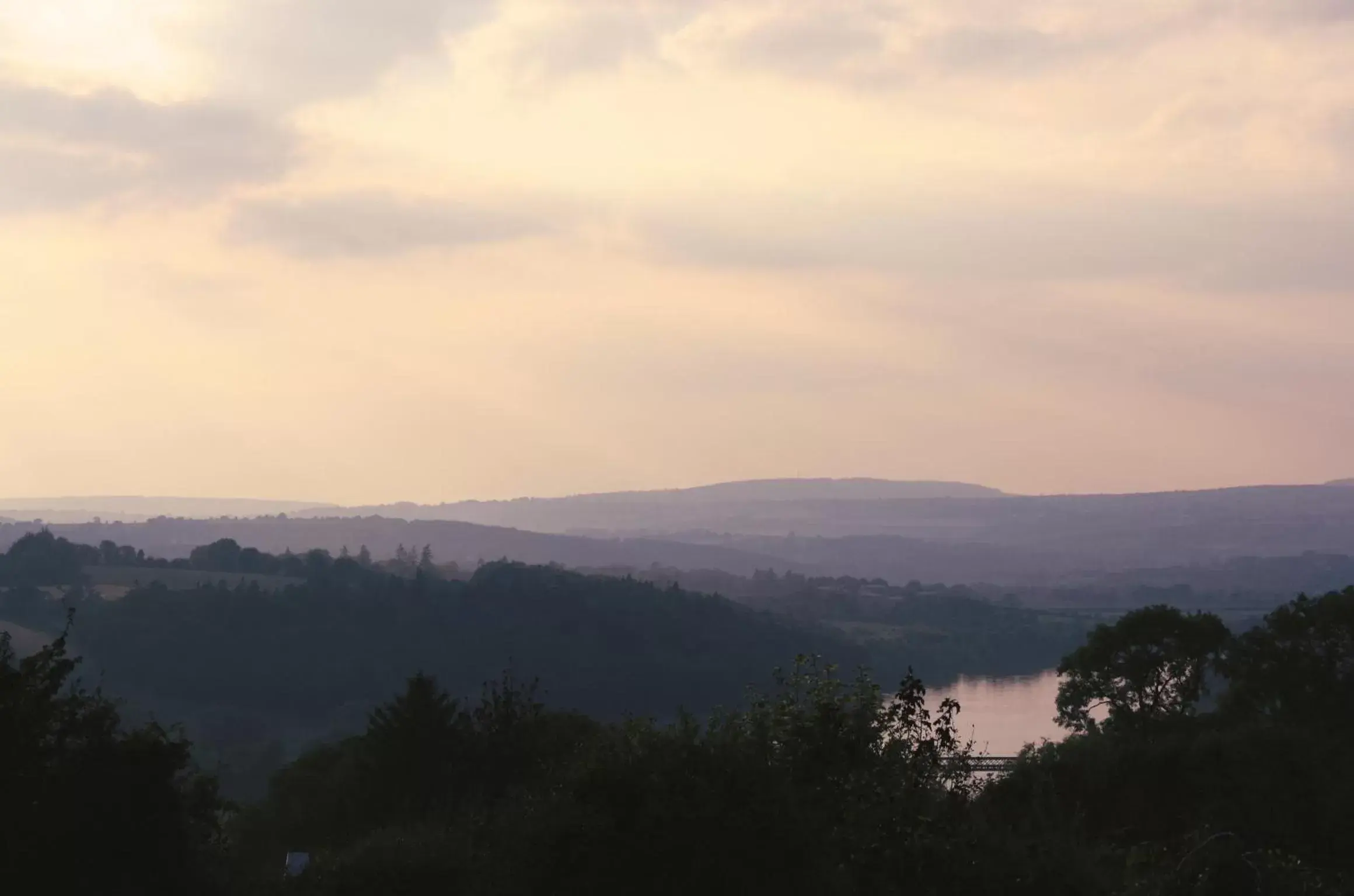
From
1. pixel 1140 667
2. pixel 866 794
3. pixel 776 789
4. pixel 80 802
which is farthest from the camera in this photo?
pixel 1140 667

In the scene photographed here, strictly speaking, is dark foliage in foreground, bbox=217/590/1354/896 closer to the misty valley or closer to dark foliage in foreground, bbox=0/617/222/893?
the misty valley

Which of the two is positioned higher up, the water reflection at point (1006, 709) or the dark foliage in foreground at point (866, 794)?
the dark foliage in foreground at point (866, 794)

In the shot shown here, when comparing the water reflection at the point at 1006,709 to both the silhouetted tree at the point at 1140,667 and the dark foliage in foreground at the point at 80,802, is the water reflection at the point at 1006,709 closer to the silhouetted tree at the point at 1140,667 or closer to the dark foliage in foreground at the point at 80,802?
the silhouetted tree at the point at 1140,667

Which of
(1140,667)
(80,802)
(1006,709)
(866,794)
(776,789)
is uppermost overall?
(776,789)

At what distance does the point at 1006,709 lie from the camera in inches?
5162

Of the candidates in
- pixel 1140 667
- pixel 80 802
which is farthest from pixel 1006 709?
pixel 80 802

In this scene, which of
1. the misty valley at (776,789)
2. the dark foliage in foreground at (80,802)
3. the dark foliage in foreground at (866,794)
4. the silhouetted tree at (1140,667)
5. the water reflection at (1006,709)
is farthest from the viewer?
the water reflection at (1006,709)

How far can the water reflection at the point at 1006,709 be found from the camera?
10081 cm

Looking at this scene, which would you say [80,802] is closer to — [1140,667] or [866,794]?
[866,794]

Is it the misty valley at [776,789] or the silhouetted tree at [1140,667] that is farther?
the silhouetted tree at [1140,667]

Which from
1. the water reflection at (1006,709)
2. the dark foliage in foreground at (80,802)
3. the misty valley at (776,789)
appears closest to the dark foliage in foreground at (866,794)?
the misty valley at (776,789)

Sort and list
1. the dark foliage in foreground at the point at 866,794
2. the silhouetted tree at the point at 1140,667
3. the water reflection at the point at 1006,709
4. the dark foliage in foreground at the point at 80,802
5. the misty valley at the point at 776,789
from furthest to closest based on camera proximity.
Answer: the water reflection at the point at 1006,709
the silhouetted tree at the point at 1140,667
the dark foliage in foreground at the point at 80,802
the misty valley at the point at 776,789
the dark foliage in foreground at the point at 866,794

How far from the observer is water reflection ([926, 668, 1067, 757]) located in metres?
101

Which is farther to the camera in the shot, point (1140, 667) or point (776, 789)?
point (1140, 667)
